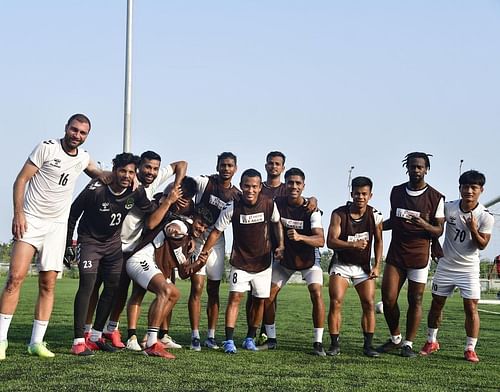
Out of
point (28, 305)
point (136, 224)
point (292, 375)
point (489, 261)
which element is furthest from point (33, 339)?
point (489, 261)

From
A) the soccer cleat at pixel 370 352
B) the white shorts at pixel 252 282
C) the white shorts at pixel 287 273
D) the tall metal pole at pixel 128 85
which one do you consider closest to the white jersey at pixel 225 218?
the white shorts at pixel 252 282

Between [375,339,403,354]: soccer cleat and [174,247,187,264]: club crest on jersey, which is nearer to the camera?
[174,247,187,264]: club crest on jersey

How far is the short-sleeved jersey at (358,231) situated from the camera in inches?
374

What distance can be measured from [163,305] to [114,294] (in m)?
0.67

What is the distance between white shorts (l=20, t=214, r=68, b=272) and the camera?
25.7 ft

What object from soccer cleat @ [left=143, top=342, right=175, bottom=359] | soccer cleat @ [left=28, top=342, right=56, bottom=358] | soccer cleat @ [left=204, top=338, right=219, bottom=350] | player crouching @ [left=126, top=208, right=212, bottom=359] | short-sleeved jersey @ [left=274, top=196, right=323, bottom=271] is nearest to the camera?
soccer cleat @ [left=28, top=342, right=56, bottom=358]

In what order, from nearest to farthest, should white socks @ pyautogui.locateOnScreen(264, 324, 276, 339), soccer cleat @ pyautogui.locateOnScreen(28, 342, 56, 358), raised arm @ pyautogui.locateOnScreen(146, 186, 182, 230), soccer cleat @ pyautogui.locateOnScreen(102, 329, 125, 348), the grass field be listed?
the grass field
soccer cleat @ pyautogui.locateOnScreen(28, 342, 56, 358)
raised arm @ pyautogui.locateOnScreen(146, 186, 182, 230)
soccer cleat @ pyautogui.locateOnScreen(102, 329, 125, 348)
white socks @ pyautogui.locateOnScreen(264, 324, 276, 339)

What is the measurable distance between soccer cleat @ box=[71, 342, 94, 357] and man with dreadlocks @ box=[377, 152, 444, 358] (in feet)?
11.8

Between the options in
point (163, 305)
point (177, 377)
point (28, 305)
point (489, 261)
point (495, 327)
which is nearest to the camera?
point (177, 377)

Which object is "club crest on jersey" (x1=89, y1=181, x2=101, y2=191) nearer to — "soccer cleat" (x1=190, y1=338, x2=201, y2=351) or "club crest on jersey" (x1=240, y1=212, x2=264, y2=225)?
"club crest on jersey" (x1=240, y1=212, x2=264, y2=225)

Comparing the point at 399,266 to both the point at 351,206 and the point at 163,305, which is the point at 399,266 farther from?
the point at 163,305

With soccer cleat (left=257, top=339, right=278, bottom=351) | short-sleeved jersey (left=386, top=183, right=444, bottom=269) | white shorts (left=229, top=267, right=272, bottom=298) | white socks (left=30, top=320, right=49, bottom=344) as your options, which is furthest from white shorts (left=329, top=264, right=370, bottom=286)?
white socks (left=30, top=320, right=49, bottom=344)

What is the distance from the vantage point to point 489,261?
3316cm

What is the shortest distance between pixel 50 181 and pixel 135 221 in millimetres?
1482
